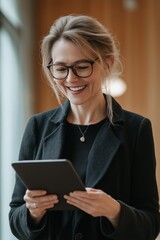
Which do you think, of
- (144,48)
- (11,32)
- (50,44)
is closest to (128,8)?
(144,48)

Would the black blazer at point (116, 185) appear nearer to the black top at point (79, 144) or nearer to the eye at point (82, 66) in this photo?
the black top at point (79, 144)

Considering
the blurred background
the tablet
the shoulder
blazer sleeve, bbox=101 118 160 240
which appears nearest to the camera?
the tablet

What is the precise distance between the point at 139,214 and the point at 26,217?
361 millimetres

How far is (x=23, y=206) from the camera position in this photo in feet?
5.01

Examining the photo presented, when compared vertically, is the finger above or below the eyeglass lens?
below

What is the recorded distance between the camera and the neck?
162 centimetres

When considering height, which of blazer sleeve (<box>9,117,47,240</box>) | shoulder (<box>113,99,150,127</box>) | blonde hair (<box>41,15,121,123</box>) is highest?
blonde hair (<box>41,15,121,123</box>)

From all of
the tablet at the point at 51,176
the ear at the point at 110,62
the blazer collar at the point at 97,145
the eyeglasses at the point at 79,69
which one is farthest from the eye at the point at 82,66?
the tablet at the point at 51,176

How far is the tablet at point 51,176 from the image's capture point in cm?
128

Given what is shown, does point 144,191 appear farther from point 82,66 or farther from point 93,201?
point 82,66

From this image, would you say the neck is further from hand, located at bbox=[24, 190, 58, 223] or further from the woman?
hand, located at bbox=[24, 190, 58, 223]

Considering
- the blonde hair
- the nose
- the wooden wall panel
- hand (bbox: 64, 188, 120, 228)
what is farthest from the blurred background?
hand (bbox: 64, 188, 120, 228)

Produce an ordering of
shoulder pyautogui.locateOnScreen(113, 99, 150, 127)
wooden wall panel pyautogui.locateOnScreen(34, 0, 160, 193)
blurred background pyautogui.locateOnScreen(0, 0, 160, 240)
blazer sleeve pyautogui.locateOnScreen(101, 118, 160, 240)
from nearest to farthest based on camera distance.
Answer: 1. blazer sleeve pyautogui.locateOnScreen(101, 118, 160, 240)
2. shoulder pyautogui.locateOnScreen(113, 99, 150, 127)
3. blurred background pyautogui.locateOnScreen(0, 0, 160, 240)
4. wooden wall panel pyautogui.locateOnScreen(34, 0, 160, 193)

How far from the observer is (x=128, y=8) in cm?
443
